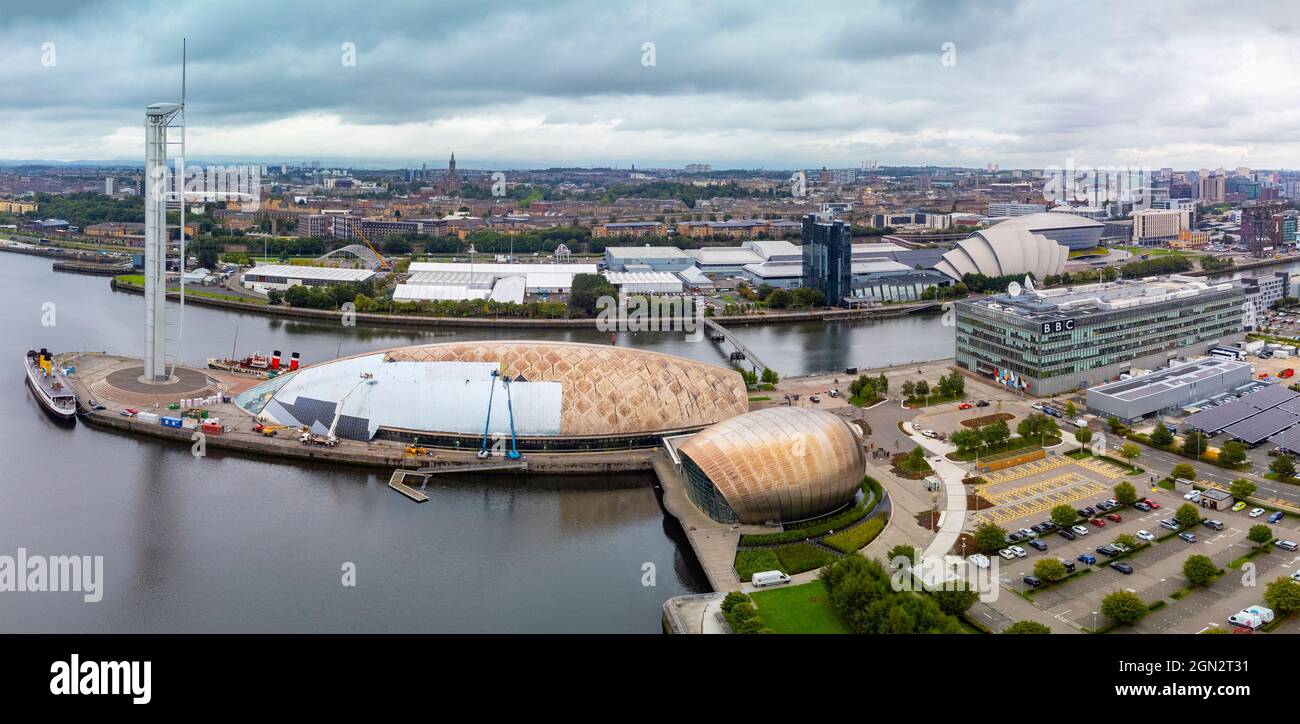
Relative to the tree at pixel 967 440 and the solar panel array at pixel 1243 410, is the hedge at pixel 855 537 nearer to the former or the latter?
the tree at pixel 967 440

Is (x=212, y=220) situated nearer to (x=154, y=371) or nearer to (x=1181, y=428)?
(x=154, y=371)

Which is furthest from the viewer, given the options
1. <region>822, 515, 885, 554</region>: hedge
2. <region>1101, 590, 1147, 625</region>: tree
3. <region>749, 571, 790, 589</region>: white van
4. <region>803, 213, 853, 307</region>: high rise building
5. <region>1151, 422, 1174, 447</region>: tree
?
<region>803, 213, 853, 307</region>: high rise building

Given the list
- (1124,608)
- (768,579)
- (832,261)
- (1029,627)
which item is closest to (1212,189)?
(832,261)

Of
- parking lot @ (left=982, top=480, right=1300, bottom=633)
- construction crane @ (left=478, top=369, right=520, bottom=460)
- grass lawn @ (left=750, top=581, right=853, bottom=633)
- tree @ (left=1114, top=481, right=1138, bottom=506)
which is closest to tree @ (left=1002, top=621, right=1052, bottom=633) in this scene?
parking lot @ (left=982, top=480, right=1300, bottom=633)

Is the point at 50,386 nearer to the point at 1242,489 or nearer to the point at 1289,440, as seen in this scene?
the point at 1242,489

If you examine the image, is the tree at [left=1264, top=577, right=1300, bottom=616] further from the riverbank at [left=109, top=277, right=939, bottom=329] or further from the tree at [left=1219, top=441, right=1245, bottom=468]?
the riverbank at [left=109, top=277, right=939, bottom=329]

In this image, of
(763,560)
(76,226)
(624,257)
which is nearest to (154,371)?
(763,560)

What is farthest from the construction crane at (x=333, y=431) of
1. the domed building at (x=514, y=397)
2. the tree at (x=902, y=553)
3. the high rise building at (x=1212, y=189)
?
the high rise building at (x=1212, y=189)
